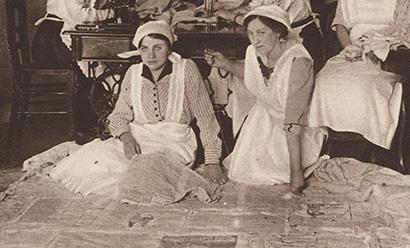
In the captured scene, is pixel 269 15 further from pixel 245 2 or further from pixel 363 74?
pixel 245 2

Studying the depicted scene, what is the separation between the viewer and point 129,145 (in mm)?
5531

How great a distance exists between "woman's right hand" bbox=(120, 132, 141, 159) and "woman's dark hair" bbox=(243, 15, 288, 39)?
3.36 feet

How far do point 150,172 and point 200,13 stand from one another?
149cm

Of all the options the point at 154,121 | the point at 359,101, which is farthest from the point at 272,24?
the point at 154,121

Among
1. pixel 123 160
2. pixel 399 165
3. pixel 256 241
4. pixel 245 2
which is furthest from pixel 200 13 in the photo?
pixel 256 241

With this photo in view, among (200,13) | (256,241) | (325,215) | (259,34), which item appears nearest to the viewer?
(256,241)

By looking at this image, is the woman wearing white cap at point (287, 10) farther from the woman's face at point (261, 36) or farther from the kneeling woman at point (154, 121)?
the kneeling woman at point (154, 121)

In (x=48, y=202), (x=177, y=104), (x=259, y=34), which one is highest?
(x=259, y=34)

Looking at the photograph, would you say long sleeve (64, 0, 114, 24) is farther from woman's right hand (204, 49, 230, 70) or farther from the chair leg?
woman's right hand (204, 49, 230, 70)

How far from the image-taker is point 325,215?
4.91 meters

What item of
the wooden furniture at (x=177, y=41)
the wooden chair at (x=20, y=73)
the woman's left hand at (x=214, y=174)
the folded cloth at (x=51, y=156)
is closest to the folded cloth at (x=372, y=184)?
the woman's left hand at (x=214, y=174)

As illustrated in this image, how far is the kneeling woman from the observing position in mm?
5488

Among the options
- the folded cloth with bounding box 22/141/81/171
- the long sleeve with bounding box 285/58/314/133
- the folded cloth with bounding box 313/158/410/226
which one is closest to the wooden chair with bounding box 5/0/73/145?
the folded cloth with bounding box 22/141/81/171

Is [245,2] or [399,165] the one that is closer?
[399,165]
